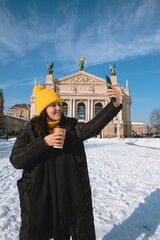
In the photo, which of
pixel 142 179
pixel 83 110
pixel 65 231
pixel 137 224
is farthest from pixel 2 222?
pixel 83 110

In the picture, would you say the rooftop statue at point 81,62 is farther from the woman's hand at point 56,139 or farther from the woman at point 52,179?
the woman's hand at point 56,139

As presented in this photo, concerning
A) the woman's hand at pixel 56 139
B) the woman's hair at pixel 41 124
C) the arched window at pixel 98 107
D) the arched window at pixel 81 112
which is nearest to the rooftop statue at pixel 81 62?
the arched window at pixel 81 112

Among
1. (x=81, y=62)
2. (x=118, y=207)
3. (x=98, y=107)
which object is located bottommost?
(x=118, y=207)

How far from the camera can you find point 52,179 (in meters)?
1.29

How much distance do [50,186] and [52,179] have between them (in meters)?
0.07

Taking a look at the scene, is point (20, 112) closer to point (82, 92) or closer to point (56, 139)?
point (82, 92)

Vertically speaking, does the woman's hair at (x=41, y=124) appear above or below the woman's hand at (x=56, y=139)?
above

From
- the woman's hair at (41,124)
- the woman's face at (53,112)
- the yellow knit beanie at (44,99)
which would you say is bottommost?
the woman's hair at (41,124)

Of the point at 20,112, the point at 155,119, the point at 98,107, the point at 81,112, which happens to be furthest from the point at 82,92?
the point at 20,112

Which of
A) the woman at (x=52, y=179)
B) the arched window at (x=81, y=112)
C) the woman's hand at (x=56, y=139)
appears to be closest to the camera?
the woman's hand at (x=56, y=139)

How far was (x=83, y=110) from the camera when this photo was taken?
42781mm

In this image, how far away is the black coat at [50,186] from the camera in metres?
1.25

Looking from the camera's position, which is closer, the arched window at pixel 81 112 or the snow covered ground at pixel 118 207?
the snow covered ground at pixel 118 207

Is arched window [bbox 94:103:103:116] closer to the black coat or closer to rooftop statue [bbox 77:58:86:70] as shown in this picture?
rooftop statue [bbox 77:58:86:70]
